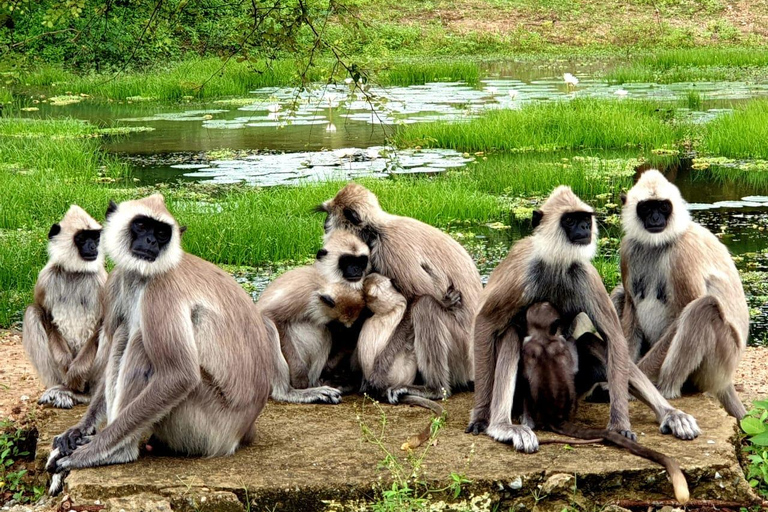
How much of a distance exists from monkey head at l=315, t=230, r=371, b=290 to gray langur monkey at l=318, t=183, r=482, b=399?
209mm

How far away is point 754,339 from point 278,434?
16.2 feet

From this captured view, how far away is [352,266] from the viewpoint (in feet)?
20.3

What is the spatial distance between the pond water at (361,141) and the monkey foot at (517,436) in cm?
280

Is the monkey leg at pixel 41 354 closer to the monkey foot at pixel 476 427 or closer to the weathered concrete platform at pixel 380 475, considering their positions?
the weathered concrete platform at pixel 380 475

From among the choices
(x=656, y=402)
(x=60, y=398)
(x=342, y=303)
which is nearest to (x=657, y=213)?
(x=656, y=402)

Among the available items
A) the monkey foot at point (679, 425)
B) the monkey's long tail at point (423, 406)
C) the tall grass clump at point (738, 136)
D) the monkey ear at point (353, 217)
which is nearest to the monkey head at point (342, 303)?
the monkey ear at point (353, 217)

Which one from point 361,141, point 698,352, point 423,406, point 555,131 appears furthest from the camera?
point 361,141

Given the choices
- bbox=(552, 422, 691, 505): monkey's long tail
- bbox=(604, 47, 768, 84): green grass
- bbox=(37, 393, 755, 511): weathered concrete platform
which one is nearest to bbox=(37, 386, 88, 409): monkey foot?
bbox=(37, 393, 755, 511): weathered concrete platform

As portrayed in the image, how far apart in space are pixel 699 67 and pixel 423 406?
2410cm

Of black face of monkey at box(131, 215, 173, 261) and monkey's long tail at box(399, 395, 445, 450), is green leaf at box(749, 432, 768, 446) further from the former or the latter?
black face of monkey at box(131, 215, 173, 261)

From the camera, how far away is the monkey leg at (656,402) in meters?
5.30

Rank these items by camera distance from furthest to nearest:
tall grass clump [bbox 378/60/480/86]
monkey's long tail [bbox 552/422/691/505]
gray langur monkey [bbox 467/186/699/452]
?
1. tall grass clump [bbox 378/60/480/86]
2. gray langur monkey [bbox 467/186/699/452]
3. monkey's long tail [bbox 552/422/691/505]

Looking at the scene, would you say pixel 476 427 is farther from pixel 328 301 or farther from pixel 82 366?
pixel 82 366

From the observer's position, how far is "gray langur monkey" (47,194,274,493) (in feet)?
15.6
